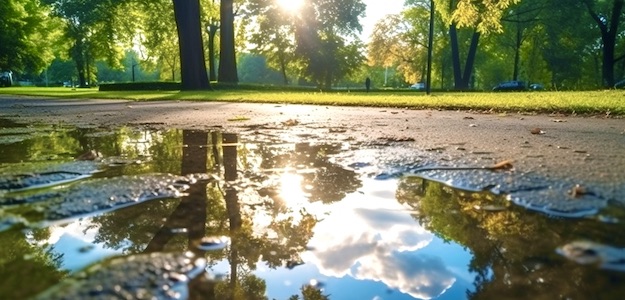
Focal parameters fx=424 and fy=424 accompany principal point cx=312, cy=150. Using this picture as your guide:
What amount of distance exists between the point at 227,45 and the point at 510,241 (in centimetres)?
2757

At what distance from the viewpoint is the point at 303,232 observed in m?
1.67

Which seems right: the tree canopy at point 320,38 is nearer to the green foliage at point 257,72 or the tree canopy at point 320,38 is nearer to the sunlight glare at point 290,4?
the sunlight glare at point 290,4

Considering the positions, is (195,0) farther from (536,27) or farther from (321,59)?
(536,27)

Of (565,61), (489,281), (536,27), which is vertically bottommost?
(489,281)

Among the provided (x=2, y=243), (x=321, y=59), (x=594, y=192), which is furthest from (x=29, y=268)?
(x=321, y=59)

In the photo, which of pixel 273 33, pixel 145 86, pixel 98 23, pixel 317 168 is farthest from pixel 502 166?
pixel 273 33

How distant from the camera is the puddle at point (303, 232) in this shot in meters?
1.17

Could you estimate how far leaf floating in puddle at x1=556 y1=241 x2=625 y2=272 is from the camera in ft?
4.14

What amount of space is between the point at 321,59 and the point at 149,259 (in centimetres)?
4511

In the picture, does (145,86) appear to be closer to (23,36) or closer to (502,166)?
(23,36)

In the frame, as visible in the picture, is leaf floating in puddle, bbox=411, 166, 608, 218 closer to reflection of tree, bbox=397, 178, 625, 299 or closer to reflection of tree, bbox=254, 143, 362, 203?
reflection of tree, bbox=397, 178, 625, 299

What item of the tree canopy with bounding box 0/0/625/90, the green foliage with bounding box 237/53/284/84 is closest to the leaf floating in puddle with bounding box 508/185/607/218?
the tree canopy with bounding box 0/0/625/90

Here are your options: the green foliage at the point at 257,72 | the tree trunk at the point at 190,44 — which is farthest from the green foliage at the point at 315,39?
the green foliage at the point at 257,72

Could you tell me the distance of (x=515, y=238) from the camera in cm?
151
